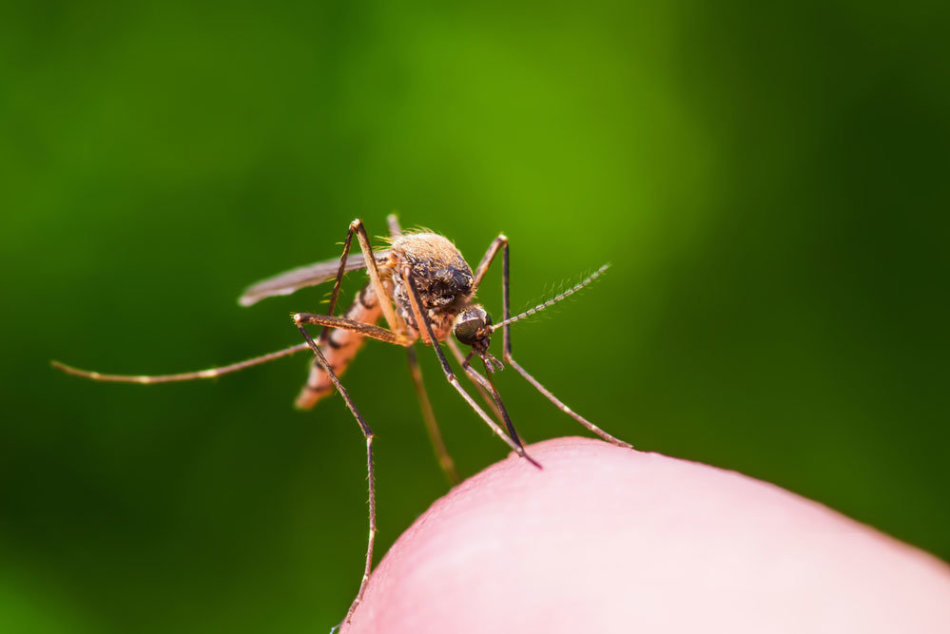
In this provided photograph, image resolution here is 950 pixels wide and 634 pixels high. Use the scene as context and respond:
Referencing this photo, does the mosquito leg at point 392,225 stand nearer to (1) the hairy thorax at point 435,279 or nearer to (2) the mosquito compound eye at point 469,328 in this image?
(1) the hairy thorax at point 435,279

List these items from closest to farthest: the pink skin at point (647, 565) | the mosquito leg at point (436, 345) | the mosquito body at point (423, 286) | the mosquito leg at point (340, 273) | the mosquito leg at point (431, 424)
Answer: the pink skin at point (647, 565)
the mosquito leg at point (436, 345)
the mosquito leg at point (340, 273)
the mosquito body at point (423, 286)
the mosquito leg at point (431, 424)

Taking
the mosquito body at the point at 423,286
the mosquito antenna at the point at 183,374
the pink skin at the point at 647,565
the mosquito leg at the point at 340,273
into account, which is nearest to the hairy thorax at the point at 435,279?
the mosquito body at the point at 423,286

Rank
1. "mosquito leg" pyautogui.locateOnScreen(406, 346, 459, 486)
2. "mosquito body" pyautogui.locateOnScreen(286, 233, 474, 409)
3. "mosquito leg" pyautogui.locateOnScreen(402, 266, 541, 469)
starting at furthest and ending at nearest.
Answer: "mosquito leg" pyautogui.locateOnScreen(406, 346, 459, 486)
"mosquito body" pyautogui.locateOnScreen(286, 233, 474, 409)
"mosquito leg" pyautogui.locateOnScreen(402, 266, 541, 469)

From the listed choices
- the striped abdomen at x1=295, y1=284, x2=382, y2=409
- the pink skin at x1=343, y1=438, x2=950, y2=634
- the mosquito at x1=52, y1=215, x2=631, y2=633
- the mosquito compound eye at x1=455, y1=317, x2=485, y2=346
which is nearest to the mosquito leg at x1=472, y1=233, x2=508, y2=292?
the mosquito at x1=52, y1=215, x2=631, y2=633

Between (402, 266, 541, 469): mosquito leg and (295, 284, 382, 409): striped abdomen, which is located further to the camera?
(295, 284, 382, 409): striped abdomen

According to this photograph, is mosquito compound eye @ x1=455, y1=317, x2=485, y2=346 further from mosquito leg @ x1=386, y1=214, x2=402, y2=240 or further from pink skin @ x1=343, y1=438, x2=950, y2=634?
pink skin @ x1=343, y1=438, x2=950, y2=634

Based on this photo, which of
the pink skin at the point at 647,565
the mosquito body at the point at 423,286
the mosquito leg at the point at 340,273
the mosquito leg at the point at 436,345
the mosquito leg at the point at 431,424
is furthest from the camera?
the mosquito leg at the point at 431,424

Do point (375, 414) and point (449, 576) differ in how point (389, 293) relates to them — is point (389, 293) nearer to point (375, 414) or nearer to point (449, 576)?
point (375, 414)

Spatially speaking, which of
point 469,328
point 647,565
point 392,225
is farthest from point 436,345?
point 647,565
